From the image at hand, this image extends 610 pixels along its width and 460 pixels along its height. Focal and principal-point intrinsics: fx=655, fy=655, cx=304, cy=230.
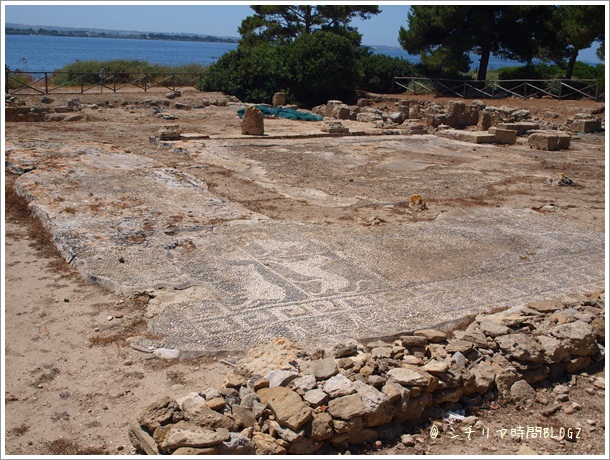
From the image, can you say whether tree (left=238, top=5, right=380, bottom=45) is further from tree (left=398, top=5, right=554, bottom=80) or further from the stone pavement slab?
the stone pavement slab

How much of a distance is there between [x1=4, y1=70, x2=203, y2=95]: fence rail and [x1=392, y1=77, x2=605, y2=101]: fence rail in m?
10.6

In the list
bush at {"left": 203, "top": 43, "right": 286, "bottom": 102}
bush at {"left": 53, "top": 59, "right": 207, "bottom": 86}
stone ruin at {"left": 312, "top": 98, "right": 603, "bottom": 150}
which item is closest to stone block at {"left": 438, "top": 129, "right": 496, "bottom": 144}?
stone ruin at {"left": 312, "top": 98, "right": 603, "bottom": 150}

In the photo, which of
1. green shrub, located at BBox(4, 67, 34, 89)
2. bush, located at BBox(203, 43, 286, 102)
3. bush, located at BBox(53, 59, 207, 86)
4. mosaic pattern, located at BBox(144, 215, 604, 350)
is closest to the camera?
mosaic pattern, located at BBox(144, 215, 604, 350)

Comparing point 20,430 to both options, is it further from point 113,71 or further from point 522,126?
point 113,71

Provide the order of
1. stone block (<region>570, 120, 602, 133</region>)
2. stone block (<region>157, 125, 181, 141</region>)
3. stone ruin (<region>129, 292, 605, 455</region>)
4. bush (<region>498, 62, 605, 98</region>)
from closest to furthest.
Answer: stone ruin (<region>129, 292, 605, 455</region>), stone block (<region>157, 125, 181, 141</region>), stone block (<region>570, 120, 602, 133</region>), bush (<region>498, 62, 605, 98</region>)

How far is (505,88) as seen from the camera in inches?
1174

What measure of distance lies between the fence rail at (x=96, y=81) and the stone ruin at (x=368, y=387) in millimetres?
23675

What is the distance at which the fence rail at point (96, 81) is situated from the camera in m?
26.9

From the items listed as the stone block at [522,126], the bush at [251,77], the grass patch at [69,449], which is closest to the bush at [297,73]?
the bush at [251,77]

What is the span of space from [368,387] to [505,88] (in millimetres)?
27408

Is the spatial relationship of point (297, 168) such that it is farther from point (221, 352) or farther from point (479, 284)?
point (221, 352)

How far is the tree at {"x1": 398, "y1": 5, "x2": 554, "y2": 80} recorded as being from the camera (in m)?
29.7

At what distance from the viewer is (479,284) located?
8008 millimetres

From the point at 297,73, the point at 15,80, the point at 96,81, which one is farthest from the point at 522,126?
the point at 96,81
